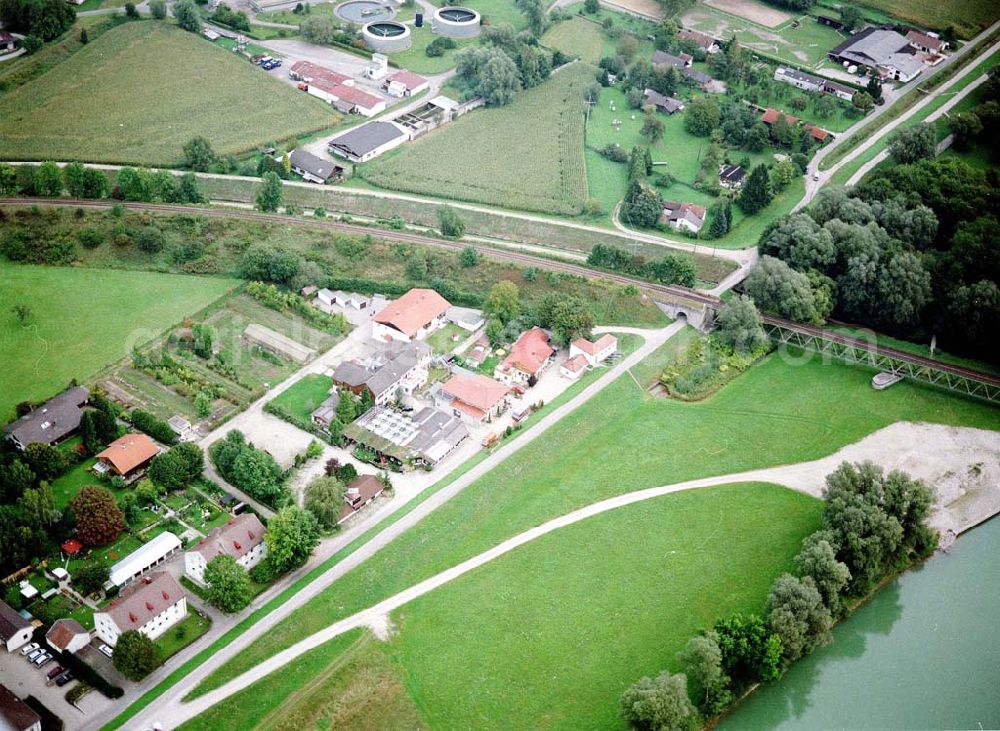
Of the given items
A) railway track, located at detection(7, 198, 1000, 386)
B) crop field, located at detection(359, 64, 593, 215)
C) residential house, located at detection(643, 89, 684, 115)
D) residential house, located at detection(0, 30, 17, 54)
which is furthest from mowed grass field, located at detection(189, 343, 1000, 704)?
residential house, located at detection(0, 30, 17, 54)

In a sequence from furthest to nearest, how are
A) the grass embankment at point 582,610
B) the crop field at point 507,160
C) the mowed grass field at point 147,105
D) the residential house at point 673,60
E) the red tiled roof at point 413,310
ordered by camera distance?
the residential house at point 673,60 < the mowed grass field at point 147,105 < the crop field at point 507,160 < the red tiled roof at point 413,310 < the grass embankment at point 582,610

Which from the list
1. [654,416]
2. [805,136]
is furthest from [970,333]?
[805,136]

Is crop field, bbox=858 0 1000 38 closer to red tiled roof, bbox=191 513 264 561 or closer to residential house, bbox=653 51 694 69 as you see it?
residential house, bbox=653 51 694 69

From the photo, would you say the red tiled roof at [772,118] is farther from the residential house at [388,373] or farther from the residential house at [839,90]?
the residential house at [388,373]

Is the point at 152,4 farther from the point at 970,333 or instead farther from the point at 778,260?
the point at 970,333

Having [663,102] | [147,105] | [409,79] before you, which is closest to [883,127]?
[663,102]

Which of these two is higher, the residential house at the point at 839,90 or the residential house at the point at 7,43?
the residential house at the point at 7,43

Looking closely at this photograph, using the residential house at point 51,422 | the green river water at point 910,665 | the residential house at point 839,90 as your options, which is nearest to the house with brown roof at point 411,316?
the residential house at point 51,422
